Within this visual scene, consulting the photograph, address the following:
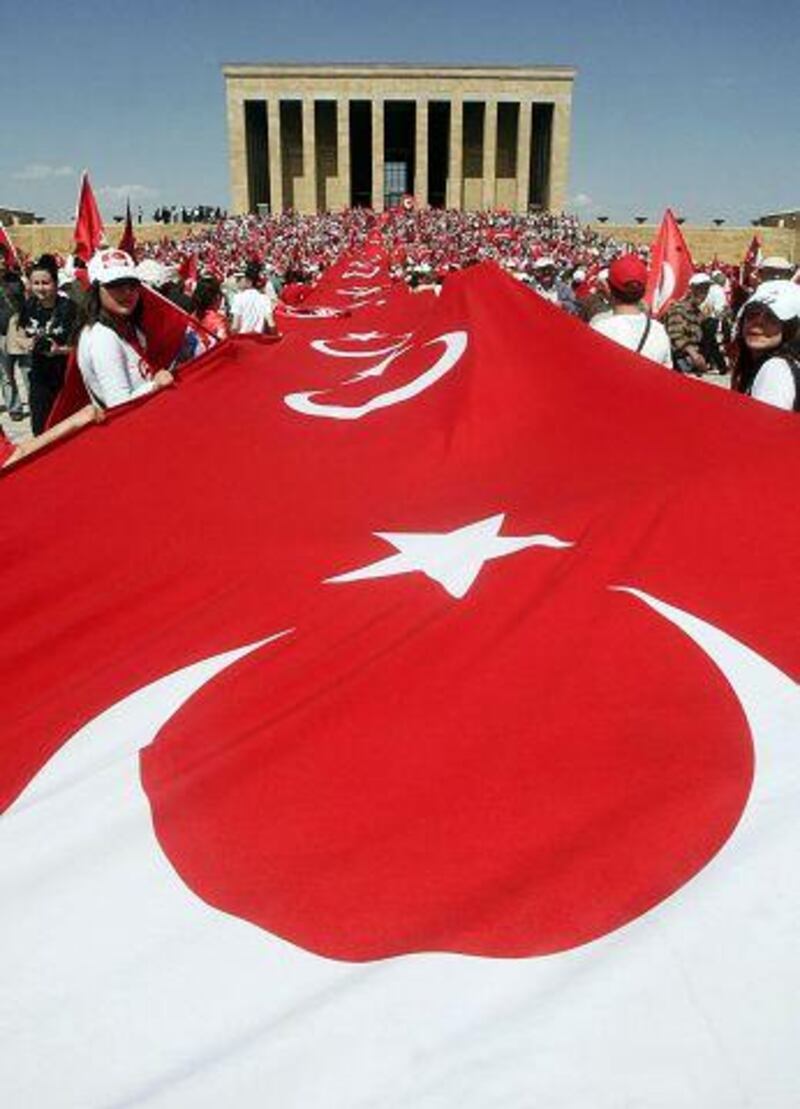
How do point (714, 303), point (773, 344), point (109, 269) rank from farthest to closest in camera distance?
point (714, 303) → point (109, 269) → point (773, 344)

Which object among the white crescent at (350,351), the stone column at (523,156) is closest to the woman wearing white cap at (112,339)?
the white crescent at (350,351)

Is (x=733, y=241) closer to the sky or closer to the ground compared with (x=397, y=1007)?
closer to the ground

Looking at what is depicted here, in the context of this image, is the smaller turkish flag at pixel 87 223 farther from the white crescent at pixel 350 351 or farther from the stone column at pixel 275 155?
the stone column at pixel 275 155

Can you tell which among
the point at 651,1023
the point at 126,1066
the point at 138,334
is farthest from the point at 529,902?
the point at 138,334

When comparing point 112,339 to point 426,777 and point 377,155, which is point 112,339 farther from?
point 377,155

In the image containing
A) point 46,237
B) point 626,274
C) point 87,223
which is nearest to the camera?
point 626,274

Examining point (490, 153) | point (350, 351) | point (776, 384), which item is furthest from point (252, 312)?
point (490, 153)
